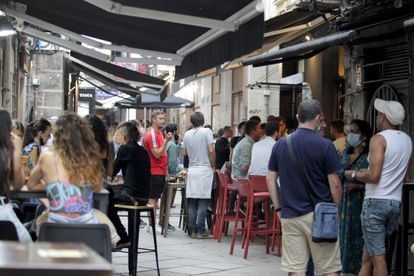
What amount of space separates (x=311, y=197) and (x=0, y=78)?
30.2ft

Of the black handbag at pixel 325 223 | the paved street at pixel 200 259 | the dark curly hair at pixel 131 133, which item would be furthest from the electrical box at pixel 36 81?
the black handbag at pixel 325 223

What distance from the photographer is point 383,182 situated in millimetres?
6594

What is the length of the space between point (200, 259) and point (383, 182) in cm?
356

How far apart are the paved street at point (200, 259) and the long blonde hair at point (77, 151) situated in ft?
11.0

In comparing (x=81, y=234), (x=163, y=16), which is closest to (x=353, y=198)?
(x=163, y=16)

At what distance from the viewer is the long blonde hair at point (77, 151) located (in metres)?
4.82

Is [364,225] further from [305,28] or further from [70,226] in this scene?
[305,28]

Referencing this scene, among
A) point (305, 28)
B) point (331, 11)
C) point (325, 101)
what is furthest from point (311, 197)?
point (325, 101)

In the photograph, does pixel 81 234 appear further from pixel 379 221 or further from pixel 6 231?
pixel 379 221

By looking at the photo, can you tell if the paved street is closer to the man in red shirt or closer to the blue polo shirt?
the man in red shirt

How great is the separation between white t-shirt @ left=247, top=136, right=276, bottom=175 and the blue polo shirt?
433 centimetres

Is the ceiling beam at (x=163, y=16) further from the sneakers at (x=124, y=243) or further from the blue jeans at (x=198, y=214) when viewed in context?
the blue jeans at (x=198, y=214)

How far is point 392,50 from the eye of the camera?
8.98 metres

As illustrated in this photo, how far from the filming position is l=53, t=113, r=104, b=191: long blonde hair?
482 centimetres
